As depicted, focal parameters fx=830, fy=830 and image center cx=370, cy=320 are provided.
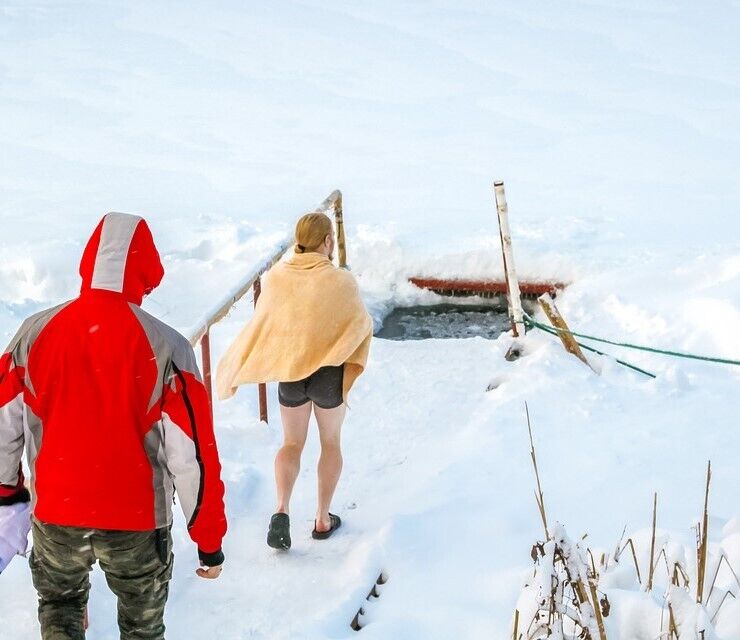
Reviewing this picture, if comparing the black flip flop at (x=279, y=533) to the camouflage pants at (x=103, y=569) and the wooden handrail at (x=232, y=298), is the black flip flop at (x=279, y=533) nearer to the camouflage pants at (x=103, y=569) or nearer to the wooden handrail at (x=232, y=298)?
the wooden handrail at (x=232, y=298)

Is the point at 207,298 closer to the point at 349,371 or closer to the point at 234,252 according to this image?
the point at 234,252

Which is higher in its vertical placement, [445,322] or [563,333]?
[563,333]

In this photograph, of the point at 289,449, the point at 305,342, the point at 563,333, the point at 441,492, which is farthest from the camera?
the point at 563,333

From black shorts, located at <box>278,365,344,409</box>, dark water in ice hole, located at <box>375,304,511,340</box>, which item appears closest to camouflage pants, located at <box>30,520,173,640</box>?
black shorts, located at <box>278,365,344,409</box>

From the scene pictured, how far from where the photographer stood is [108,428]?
2273 mm

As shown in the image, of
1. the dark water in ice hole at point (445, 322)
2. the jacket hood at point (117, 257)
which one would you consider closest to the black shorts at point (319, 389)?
the jacket hood at point (117, 257)

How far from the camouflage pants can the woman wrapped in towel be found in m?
1.24

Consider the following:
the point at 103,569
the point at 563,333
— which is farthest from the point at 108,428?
the point at 563,333

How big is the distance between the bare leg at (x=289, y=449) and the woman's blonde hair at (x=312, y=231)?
2.33 feet

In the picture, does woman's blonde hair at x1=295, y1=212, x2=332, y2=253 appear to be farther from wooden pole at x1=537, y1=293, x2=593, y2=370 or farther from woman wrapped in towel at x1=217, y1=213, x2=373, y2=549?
wooden pole at x1=537, y1=293, x2=593, y2=370

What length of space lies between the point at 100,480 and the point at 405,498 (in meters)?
2.23

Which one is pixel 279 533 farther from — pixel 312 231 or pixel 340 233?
pixel 340 233

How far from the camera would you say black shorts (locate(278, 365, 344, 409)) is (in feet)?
12.0

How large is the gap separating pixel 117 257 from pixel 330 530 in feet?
6.85
